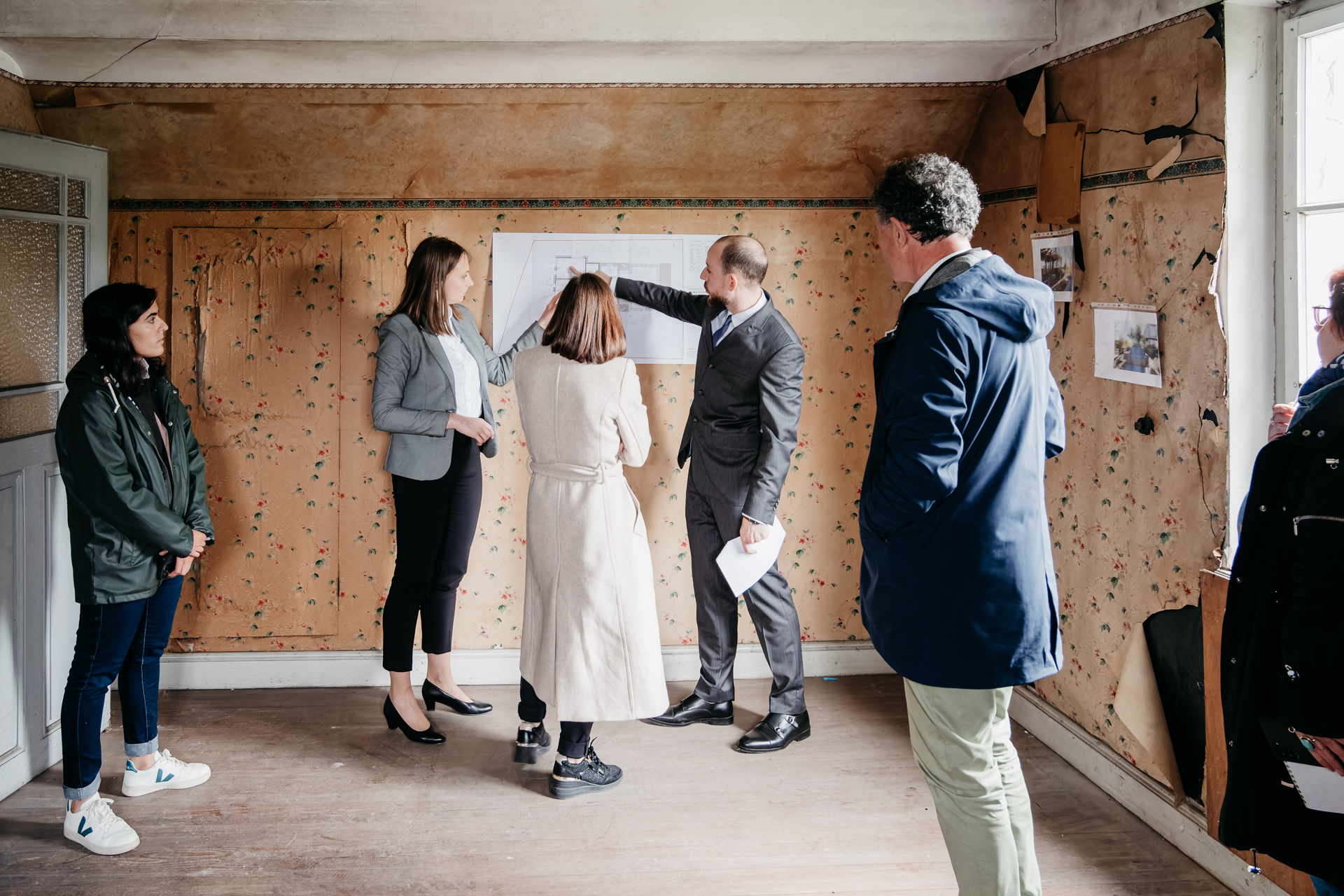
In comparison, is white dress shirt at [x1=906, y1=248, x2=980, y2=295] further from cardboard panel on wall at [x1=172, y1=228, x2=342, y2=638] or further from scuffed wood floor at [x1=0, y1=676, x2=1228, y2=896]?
cardboard panel on wall at [x1=172, y1=228, x2=342, y2=638]

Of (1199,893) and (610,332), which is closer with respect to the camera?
(1199,893)

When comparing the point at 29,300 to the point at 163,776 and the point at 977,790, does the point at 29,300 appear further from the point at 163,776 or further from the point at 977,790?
the point at 977,790

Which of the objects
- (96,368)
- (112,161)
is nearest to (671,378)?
(96,368)

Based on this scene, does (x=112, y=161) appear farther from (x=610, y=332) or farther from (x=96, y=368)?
(x=610, y=332)

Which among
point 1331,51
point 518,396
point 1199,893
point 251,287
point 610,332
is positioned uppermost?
point 1331,51

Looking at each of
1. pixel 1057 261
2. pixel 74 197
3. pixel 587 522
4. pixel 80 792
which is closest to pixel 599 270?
pixel 587 522

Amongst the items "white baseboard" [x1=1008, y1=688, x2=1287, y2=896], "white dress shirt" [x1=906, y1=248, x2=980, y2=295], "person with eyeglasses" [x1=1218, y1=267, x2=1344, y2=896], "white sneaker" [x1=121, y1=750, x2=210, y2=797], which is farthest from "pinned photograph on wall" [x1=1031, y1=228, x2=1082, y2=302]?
"white sneaker" [x1=121, y1=750, x2=210, y2=797]

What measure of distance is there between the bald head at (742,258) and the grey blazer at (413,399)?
0.98 m

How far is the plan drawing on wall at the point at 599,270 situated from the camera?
3.47m

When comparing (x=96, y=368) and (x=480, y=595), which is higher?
(x=96, y=368)

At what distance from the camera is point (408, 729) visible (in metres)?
3.09

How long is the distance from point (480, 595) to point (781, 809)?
149cm

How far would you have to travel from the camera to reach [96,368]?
7.92 feet

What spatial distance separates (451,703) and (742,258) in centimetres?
187
